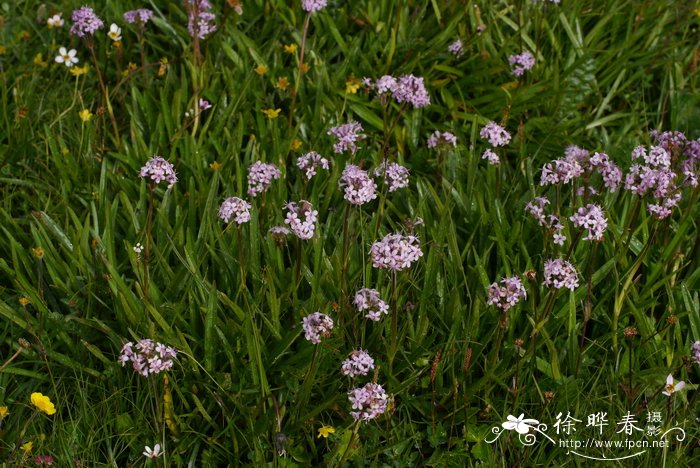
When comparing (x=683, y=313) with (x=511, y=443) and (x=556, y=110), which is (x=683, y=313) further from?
(x=556, y=110)

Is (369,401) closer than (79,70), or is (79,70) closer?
(369,401)

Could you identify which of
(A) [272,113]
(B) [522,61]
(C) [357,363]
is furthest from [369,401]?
(B) [522,61]

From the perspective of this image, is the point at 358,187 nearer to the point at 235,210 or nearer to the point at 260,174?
the point at 235,210

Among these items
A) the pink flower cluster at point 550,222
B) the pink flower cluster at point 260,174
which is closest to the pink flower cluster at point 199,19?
the pink flower cluster at point 260,174

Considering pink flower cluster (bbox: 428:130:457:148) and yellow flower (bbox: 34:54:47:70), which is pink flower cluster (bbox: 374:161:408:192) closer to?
pink flower cluster (bbox: 428:130:457:148)

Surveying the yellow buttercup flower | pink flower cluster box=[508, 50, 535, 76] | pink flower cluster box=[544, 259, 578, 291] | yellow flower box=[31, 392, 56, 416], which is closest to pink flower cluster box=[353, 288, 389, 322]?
the yellow buttercup flower

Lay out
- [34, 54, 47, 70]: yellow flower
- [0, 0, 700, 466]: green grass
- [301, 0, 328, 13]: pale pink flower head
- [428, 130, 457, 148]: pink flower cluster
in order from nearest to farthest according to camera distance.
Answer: [0, 0, 700, 466]: green grass < [428, 130, 457, 148]: pink flower cluster < [301, 0, 328, 13]: pale pink flower head < [34, 54, 47, 70]: yellow flower
